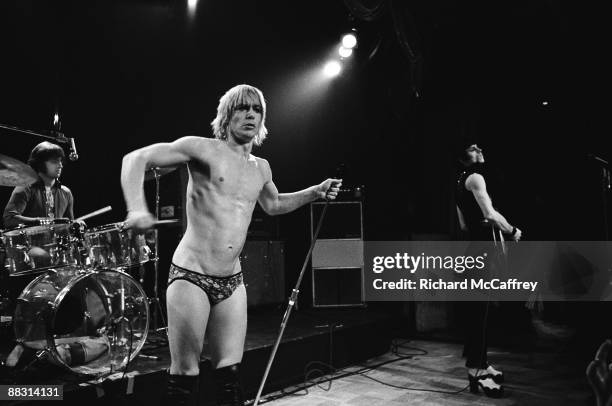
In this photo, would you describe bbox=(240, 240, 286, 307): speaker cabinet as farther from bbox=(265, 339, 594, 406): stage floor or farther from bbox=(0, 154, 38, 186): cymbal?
bbox=(0, 154, 38, 186): cymbal

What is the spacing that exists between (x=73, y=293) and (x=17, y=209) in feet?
3.83

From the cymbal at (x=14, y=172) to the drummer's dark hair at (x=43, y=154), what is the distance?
2.21 ft

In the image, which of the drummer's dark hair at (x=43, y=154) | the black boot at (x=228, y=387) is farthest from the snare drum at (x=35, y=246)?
the black boot at (x=228, y=387)

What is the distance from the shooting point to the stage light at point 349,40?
6742 millimetres

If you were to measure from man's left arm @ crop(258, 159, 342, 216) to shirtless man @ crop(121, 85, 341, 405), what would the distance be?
0.57ft

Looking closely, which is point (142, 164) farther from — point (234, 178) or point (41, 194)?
point (41, 194)

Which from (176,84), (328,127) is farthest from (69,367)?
(328,127)

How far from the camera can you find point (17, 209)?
3.86 metres

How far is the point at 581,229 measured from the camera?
7.53m

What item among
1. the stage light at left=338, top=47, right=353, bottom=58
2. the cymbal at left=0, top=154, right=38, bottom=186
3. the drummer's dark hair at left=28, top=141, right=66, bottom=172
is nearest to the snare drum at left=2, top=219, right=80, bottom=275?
the cymbal at left=0, top=154, right=38, bottom=186

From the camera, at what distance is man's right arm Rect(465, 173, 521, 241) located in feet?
11.8

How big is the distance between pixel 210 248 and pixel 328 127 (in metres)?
5.71

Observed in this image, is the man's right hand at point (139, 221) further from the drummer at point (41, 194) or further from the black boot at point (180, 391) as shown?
the drummer at point (41, 194)

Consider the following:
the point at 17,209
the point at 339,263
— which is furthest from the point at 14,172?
the point at 339,263
